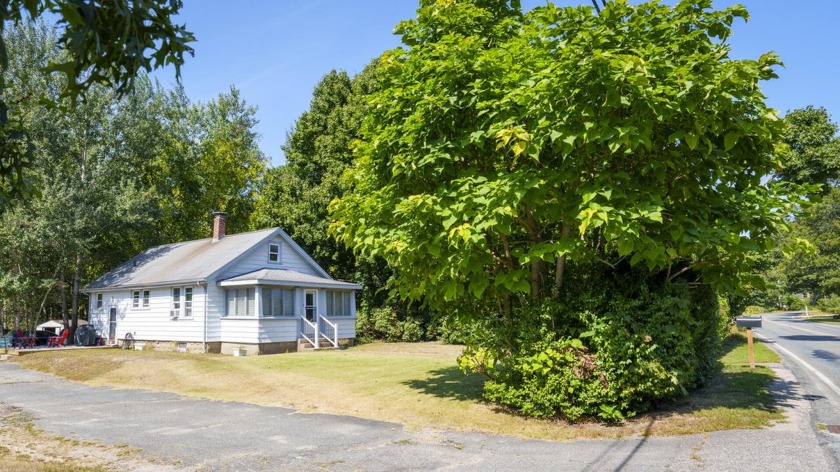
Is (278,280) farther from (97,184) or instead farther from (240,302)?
(97,184)

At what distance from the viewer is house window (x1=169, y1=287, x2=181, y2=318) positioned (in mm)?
26438

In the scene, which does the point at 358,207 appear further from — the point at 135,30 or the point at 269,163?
the point at 269,163

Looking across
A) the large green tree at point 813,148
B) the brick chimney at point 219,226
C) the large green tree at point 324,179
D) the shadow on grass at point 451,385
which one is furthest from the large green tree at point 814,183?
the brick chimney at point 219,226

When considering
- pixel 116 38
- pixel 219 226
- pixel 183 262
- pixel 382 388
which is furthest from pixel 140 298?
pixel 116 38

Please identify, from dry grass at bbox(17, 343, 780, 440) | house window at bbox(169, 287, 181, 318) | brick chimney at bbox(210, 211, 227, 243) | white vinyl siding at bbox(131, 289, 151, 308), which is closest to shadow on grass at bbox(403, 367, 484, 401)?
dry grass at bbox(17, 343, 780, 440)

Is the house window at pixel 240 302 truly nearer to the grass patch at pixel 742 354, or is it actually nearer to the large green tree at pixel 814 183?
the grass patch at pixel 742 354

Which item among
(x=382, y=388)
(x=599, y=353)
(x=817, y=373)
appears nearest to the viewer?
(x=599, y=353)

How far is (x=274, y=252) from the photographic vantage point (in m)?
28.1

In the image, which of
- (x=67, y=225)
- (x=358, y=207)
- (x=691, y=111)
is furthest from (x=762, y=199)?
(x=67, y=225)

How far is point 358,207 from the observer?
10961mm

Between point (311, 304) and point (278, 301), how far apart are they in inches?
88.5

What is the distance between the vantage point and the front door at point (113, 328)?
101 feet

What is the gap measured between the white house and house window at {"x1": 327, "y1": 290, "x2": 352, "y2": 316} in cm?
5

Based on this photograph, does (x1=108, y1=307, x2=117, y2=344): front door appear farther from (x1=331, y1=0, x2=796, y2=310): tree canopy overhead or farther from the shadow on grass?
(x1=331, y1=0, x2=796, y2=310): tree canopy overhead
